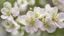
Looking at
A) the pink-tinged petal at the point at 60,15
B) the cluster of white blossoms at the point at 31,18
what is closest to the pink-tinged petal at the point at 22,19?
the cluster of white blossoms at the point at 31,18

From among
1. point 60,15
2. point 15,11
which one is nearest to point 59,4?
point 60,15

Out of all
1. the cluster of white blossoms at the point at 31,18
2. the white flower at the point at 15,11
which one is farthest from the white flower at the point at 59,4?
the white flower at the point at 15,11

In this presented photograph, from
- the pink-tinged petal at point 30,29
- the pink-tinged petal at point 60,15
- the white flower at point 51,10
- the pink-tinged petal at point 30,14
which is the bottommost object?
the pink-tinged petal at point 30,29

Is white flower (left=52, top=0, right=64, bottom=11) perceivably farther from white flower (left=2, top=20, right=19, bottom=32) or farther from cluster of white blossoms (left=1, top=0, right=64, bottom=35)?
white flower (left=2, top=20, right=19, bottom=32)

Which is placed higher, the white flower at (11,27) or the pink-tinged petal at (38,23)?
the pink-tinged petal at (38,23)

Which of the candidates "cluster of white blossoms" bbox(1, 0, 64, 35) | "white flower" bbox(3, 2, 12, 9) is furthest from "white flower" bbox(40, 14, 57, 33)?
"white flower" bbox(3, 2, 12, 9)

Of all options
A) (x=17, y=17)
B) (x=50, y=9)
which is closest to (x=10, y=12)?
(x=17, y=17)

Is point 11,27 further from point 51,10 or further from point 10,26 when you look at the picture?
point 51,10

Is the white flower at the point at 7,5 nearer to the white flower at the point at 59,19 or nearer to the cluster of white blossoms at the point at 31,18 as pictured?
the cluster of white blossoms at the point at 31,18
